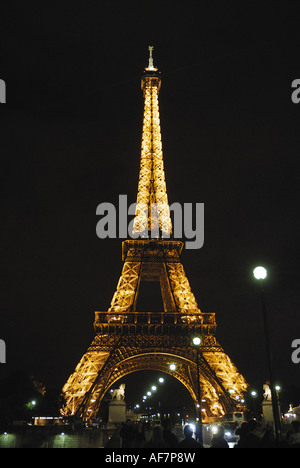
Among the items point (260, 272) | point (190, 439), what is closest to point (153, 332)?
point (260, 272)

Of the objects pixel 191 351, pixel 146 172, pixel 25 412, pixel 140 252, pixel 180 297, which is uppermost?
pixel 146 172

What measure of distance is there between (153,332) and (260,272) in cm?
3283

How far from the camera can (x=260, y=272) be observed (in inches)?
522

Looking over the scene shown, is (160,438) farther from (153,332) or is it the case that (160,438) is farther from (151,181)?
(151,181)

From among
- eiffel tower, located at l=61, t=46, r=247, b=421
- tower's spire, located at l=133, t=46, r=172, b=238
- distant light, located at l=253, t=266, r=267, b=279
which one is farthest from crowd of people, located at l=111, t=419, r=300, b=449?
tower's spire, located at l=133, t=46, r=172, b=238

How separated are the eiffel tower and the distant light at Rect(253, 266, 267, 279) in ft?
75.7

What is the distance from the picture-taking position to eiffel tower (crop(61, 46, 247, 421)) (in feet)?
130

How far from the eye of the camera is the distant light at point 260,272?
43.3 feet
